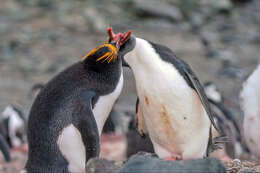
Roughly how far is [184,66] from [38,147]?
1211 millimetres

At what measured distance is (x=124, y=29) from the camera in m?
12.4

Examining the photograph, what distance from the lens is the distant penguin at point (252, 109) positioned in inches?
156

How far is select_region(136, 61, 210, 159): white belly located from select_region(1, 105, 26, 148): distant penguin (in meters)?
4.91

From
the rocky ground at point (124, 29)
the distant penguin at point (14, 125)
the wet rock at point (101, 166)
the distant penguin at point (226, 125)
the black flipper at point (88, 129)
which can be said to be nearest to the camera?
the wet rock at point (101, 166)

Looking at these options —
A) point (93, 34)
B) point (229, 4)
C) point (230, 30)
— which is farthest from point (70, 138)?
point (229, 4)

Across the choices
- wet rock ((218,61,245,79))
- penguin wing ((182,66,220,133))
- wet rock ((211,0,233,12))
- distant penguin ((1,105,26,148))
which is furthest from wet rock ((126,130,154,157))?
wet rock ((211,0,233,12))

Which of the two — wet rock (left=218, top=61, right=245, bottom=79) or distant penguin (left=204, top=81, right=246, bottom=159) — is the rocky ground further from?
distant penguin (left=204, top=81, right=246, bottom=159)

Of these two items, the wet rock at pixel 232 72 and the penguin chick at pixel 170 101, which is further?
the wet rock at pixel 232 72

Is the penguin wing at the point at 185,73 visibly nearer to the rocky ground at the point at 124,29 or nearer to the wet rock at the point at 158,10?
the rocky ground at the point at 124,29

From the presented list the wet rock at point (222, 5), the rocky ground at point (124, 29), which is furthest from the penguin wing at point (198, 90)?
the wet rock at point (222, 5)

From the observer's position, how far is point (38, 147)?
3.29 meters

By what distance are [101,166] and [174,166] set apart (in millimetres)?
445

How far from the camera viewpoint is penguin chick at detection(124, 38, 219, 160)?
329 cm

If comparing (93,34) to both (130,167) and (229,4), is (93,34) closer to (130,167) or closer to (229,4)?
(229,4)
